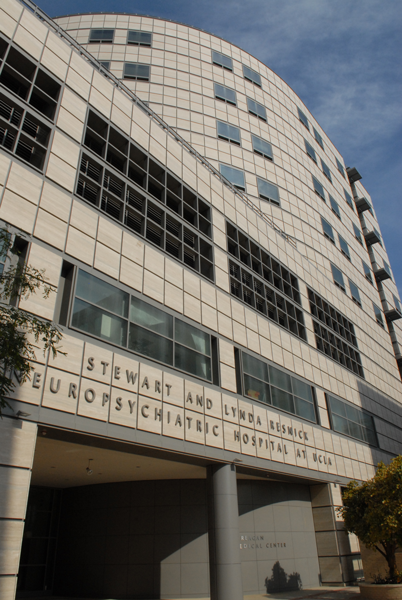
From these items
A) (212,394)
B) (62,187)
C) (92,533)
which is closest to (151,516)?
(92,533)

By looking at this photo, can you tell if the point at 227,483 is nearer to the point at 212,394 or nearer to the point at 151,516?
the point at 212,394

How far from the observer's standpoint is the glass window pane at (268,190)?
36.3 m

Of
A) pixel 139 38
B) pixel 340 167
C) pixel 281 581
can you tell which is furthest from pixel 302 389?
pixel 340 167

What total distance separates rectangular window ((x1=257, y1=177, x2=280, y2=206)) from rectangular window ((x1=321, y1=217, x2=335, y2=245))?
7.34 metres

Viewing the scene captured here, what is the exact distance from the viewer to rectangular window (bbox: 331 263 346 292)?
38.9 m

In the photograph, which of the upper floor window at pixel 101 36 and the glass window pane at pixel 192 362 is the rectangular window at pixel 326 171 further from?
the glass window pane at pixel 192 362

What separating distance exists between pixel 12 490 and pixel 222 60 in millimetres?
42230

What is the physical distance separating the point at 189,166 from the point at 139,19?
27238 millimetres

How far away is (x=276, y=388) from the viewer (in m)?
22.4

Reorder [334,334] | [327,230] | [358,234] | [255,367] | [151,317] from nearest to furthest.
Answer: [151,317], [255,367], [334,334], [327,230], [358,234]

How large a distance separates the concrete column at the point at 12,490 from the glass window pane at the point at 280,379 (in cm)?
1390

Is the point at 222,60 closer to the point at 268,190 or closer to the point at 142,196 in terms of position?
Answer: the point at 268,190

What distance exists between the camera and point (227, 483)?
55.4 ft

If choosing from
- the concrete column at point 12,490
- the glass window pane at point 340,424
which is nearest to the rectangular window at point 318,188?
the glass window pane at point 340,424
